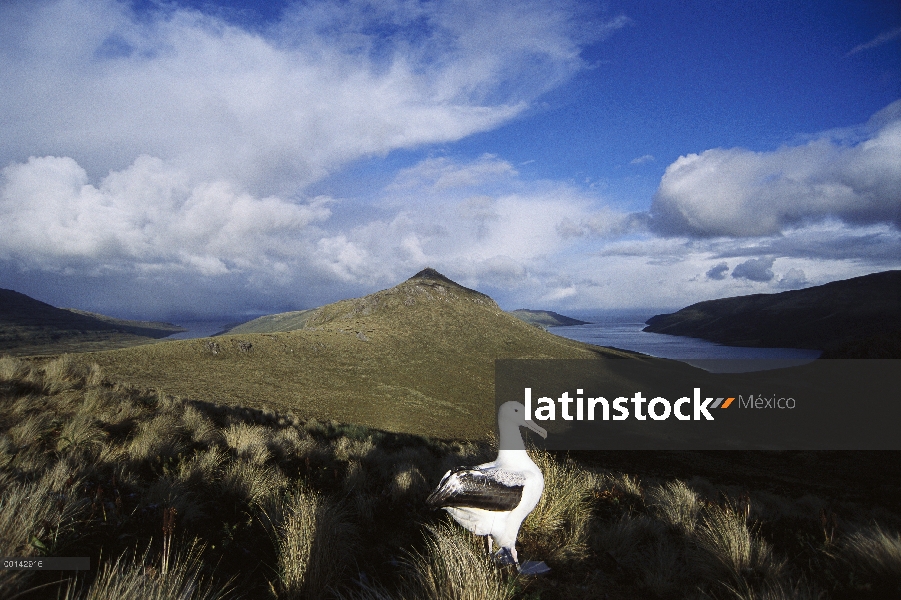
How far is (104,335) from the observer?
176 meters

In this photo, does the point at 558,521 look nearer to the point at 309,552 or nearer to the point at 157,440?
the point at 309,552

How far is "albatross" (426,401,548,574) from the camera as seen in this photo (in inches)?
139

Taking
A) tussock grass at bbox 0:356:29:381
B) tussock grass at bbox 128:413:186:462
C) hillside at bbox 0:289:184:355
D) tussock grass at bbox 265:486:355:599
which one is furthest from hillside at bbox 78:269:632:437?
hillside at bbox 0:289:184:355

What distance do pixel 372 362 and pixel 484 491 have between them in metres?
39.6

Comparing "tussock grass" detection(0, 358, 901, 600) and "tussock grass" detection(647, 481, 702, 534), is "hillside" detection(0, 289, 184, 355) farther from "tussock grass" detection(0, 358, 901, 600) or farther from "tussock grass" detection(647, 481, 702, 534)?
"tussock grass" detection(647, 481, 702, 534)

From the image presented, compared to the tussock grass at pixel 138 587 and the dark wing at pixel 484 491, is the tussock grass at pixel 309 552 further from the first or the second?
the dark wing at pixel 484 491

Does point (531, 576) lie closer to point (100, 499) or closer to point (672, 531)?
point (672, 531)

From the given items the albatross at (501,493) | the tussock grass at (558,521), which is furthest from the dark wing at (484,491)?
the tussock grass at (558,521)

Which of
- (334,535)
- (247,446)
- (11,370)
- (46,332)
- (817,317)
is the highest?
(817,317)

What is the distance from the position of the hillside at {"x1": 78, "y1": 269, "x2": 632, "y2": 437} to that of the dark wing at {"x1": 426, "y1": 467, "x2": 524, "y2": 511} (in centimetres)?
1966

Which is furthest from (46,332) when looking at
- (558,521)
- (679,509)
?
(679,509)

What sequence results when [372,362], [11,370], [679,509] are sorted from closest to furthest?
1. [679,509]
2. [11,370]
3. [372,362]

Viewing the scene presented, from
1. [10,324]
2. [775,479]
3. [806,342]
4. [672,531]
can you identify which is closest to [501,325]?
[775,479]

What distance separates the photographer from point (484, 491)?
3.50m
